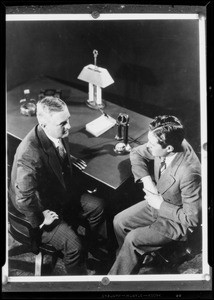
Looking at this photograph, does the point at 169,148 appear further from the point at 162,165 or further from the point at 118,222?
the point at 118,222

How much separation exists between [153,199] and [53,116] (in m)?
0.66

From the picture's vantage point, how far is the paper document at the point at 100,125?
255cm

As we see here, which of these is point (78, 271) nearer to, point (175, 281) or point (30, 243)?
point (30, 243)

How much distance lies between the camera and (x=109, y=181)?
2453 millimetres

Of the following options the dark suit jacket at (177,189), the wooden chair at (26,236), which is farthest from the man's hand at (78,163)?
the wooden chair at (26,236)

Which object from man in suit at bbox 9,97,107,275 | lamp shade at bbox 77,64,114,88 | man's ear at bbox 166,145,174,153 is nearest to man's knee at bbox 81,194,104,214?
man in suit at bbox 9,97,107,275

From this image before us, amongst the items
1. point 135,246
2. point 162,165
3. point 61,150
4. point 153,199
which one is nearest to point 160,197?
point 153,199

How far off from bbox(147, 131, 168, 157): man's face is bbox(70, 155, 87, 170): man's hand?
0.34m

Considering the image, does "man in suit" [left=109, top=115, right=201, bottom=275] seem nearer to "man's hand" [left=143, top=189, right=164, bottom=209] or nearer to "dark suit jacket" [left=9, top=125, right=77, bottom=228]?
"man's hand" [left=143, top=189, right=164, bottom=209]

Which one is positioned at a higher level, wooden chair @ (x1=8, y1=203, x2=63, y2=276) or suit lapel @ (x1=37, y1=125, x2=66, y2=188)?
suit lapel @ (x1=37, y1=125, x2=66, y2=188)

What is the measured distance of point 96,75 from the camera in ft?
8.29

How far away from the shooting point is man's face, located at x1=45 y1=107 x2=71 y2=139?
2510 mm

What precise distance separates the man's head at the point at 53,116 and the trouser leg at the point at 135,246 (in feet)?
2.07

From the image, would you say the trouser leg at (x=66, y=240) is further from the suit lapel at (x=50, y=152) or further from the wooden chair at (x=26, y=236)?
the suit lapel at (x=50, y=152)
